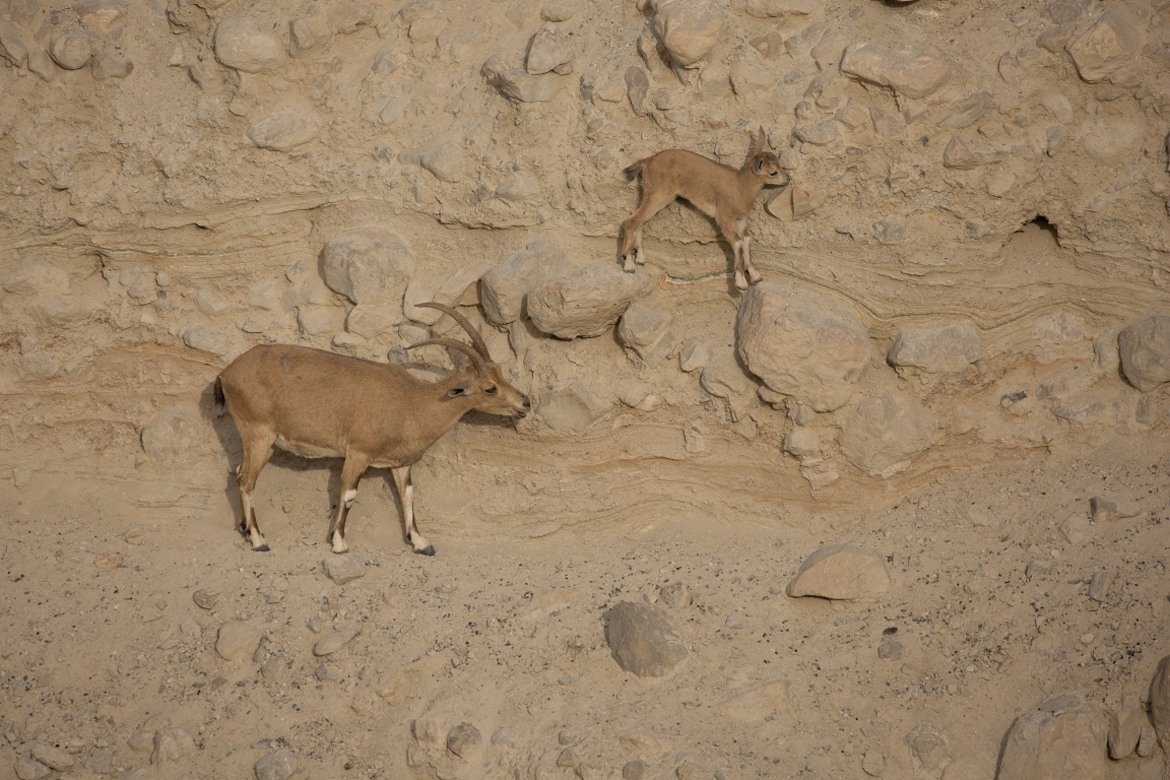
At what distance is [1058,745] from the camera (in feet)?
27.9

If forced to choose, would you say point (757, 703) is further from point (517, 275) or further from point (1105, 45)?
point (1105, 45)

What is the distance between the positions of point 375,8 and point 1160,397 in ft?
Answer: 30.0

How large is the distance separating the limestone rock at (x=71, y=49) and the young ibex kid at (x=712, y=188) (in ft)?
20.6

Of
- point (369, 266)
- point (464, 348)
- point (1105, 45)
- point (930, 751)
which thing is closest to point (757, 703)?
point (930, 751)

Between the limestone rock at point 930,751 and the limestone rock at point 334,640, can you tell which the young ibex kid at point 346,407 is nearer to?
the limestone rock at point 334,640

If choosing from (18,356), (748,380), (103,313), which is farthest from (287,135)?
(748,380)

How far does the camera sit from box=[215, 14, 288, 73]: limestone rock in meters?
12.0

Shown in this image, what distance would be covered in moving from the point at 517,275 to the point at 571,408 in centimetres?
144

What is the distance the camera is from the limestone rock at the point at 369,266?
11.7m

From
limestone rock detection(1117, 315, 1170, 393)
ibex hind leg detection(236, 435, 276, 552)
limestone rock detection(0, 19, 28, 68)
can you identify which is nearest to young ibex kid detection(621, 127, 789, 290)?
limestone rock detection(1117, 315, 1170, 393)

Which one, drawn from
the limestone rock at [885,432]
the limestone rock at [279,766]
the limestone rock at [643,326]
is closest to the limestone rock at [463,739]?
the limestone rock at [279,766]

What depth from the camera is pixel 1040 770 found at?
8.48 meters

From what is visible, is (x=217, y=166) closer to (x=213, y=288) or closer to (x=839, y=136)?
(x=213, y=288)

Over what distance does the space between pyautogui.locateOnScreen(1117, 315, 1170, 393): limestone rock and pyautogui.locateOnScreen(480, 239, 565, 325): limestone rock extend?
5.57 meters
